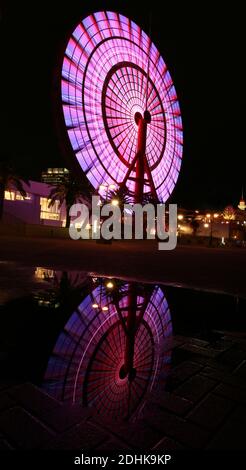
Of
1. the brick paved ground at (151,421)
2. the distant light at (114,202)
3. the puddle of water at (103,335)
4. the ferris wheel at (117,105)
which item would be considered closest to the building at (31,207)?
the distant light at (114,202)

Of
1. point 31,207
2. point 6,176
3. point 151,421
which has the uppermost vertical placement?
point 6,176

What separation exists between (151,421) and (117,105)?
1689 inches

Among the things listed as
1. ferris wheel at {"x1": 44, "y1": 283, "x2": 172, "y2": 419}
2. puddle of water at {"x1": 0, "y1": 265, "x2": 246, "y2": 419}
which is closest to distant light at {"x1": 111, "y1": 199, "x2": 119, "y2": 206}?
puddle of water at {"x1": 0, "y1": 265, "x2": 246, "y2": 419}

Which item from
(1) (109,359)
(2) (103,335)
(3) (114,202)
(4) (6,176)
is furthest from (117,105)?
(1) (109,359)

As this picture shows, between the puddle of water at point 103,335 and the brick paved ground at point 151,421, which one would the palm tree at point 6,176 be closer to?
the puddle of water at point 103,335

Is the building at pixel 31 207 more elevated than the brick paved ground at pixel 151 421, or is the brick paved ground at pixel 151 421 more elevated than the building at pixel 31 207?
the building at pixel 31 207

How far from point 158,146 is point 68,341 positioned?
5079cm

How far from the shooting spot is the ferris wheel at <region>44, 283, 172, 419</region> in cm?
243

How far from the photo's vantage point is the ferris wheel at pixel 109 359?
95.6 inches

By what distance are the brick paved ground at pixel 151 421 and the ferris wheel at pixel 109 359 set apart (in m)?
0.15

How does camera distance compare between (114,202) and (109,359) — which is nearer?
(109,359)

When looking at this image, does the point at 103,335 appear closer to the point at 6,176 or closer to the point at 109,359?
the point at 109,359

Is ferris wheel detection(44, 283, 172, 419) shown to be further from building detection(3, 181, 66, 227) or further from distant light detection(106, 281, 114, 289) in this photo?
building detection(3, 181, 66, 227)

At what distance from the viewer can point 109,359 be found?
312 cm
